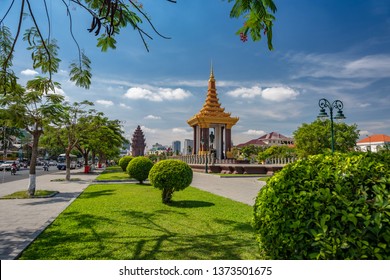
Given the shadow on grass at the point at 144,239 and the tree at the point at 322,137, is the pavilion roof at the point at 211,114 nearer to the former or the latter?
the tree at the point at 322,137

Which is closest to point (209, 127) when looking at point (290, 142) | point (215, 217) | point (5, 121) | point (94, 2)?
point (5, 121)

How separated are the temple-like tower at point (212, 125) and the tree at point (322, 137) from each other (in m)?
15.2

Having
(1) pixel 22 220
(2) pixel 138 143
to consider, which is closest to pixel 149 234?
(1) pixel 22 220

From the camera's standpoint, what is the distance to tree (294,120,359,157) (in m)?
34.2

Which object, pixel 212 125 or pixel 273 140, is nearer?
pixel 212 125

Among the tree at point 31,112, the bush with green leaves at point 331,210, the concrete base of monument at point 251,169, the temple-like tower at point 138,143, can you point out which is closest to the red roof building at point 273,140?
the temple-like tower at point 138,143

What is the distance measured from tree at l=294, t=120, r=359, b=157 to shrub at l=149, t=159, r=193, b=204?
2720cm

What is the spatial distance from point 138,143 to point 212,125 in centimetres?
4688

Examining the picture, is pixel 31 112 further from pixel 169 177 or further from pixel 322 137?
pixel 322 137

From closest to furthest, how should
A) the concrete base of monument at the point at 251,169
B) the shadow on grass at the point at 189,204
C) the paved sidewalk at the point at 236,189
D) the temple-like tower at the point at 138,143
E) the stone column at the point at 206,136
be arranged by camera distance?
the shadow on grass at the point at 189,204, the paved sidewalk at the point at 236,189, the concrete base of monument at the point at 251,169, the stone column at the point at 206,136, the temple-like tower at the point at 138,143

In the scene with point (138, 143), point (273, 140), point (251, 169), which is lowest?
point (251, 169)

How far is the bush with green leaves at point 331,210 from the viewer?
7.59 ft

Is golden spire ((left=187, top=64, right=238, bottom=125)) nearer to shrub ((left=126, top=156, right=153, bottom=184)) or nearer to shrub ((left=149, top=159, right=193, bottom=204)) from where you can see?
shrub ((left=126, top=156, right=153, bottom=184))

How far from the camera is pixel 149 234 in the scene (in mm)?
5605
